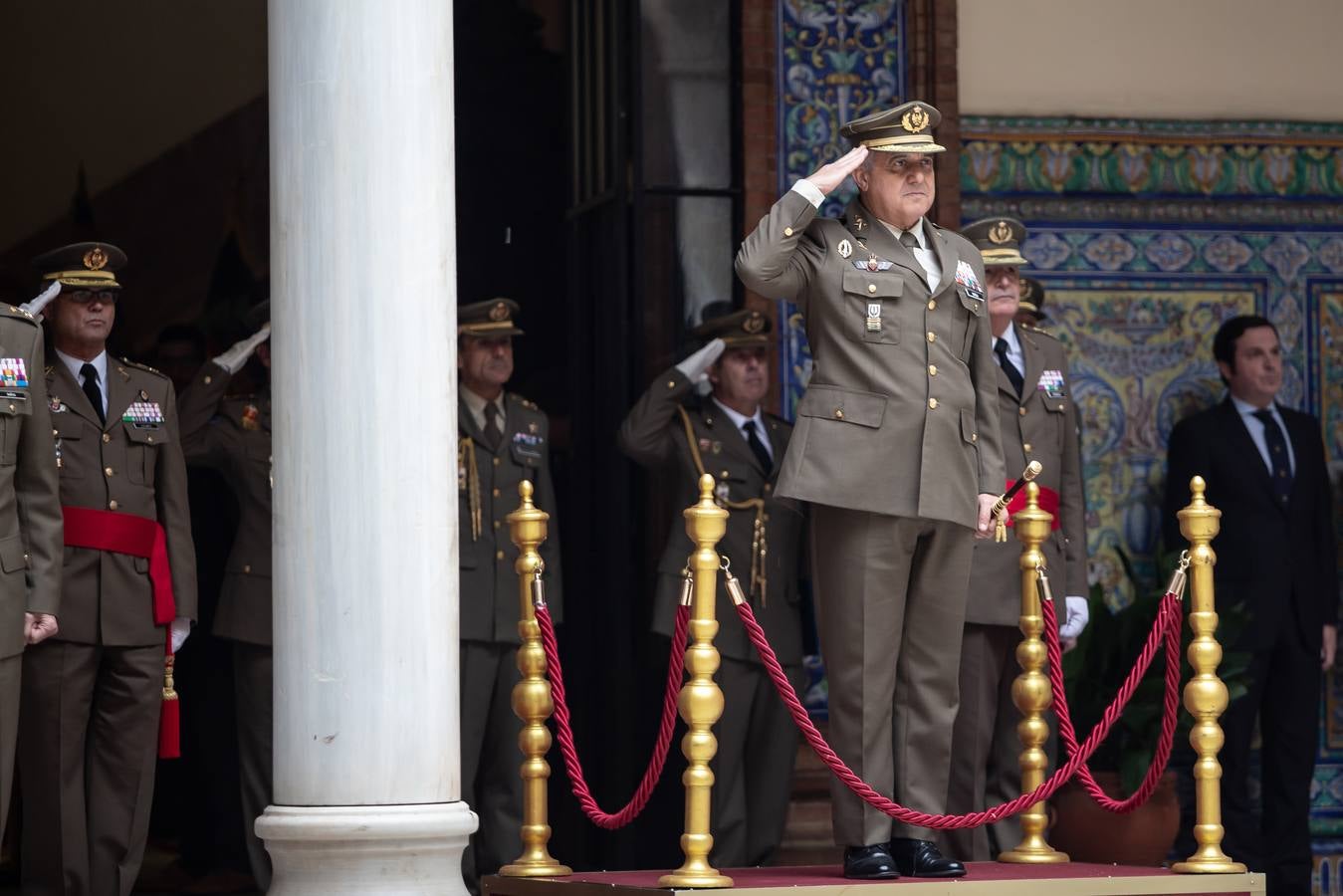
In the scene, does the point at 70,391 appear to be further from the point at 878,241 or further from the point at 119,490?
the point at 878,241

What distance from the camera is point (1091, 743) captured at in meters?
7.04

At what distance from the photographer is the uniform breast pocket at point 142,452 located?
319 inches

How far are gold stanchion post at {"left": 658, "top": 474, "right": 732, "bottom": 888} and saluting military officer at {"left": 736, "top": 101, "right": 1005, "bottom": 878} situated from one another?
0.30 m

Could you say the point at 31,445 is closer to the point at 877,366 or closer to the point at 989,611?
the point at 877,366

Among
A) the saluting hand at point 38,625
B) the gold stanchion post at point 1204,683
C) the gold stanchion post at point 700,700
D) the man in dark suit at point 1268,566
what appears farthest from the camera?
the man in dark suit at point 1268,566

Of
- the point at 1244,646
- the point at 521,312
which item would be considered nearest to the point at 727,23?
the point at 521,312

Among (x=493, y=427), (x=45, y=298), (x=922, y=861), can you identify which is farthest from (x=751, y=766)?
(x=45, y=298)

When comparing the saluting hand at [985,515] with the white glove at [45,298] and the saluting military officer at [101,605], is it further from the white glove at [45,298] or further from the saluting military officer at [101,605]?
the white glove at [45,298]

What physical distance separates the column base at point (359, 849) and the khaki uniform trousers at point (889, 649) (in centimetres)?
103

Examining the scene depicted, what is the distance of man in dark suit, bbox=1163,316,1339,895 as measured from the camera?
9.56 metres

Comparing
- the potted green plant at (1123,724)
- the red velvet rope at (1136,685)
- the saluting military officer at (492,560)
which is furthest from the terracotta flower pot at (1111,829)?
the saluting military officer at (492,560)

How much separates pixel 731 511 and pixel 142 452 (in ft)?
6.89

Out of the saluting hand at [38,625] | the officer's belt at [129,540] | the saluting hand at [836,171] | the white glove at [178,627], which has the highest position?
the saluting hand at [836,171]

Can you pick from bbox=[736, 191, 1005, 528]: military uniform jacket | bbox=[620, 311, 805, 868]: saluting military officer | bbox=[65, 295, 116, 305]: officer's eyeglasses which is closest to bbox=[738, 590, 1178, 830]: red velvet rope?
bbox=[736, 191, 1005, 528]: military uniform jacket
